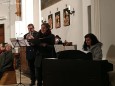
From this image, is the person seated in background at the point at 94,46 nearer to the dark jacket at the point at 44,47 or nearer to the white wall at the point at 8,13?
the dark jacket at the point at 44,47

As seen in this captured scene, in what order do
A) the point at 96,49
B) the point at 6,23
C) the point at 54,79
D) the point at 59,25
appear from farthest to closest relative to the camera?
the point at 6,23 < the point at 59,25 < the point at 96,49 < the point at 54,79

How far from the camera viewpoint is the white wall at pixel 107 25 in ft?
18.1

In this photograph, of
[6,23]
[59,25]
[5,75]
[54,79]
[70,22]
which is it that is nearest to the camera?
[54,79]

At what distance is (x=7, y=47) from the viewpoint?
7.81 metres

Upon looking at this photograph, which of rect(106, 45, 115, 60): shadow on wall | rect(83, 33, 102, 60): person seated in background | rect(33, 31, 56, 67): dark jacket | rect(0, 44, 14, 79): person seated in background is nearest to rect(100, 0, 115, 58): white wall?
rect(106, 45, 115, 60): shadow on wall

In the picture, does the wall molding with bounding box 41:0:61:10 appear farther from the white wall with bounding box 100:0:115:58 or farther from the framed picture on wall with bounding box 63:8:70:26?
the white wall with bounding box 100:0:115:58

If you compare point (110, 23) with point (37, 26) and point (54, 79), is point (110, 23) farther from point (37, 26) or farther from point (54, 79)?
point (37, 26)

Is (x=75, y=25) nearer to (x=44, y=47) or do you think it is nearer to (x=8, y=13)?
(x=44, y=47)

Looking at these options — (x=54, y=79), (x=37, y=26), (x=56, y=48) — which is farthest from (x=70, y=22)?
(x=54, y=79)

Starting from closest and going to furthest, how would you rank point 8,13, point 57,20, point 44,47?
point 44,47 → point 57,20 → point 8,13

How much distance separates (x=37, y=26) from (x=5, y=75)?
12.2 ft

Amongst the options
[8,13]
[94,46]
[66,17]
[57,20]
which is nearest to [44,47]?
[94,46]

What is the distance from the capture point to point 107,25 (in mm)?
Result: 5707

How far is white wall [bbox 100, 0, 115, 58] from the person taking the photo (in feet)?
18.1
